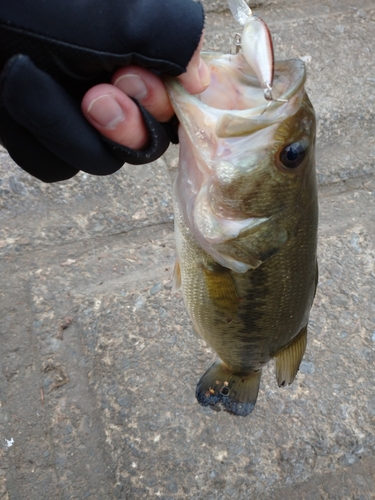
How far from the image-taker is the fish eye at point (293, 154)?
1164mm

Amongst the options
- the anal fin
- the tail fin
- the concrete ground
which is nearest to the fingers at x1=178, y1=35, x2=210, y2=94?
the anal fin

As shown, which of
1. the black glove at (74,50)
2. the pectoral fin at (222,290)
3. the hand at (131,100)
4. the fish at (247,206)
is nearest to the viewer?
the black glove at (74,50)

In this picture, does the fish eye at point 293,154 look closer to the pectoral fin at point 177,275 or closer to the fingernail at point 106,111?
the fingernail at point 106,111

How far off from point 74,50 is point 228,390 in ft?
3.97

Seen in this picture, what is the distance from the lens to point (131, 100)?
41.2 inches

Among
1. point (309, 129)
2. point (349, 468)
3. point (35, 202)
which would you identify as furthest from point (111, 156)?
point (349, 468)

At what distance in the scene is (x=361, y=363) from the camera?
6.45ft

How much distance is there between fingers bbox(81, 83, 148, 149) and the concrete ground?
1.04 meters

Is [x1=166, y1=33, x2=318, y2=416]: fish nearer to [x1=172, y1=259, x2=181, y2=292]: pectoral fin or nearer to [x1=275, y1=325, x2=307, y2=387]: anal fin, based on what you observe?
[x1=275, y1=325, x2=307, y2=387]: anal fin

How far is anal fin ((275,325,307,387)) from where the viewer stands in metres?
1.57

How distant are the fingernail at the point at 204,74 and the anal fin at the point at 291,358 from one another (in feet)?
2.73

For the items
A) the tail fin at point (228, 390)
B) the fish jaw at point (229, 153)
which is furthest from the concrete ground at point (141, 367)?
the fish jaw at point (229, 153)

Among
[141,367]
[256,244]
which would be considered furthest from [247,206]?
[141,367]

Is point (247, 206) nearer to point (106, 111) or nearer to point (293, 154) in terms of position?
point (293, 154)
